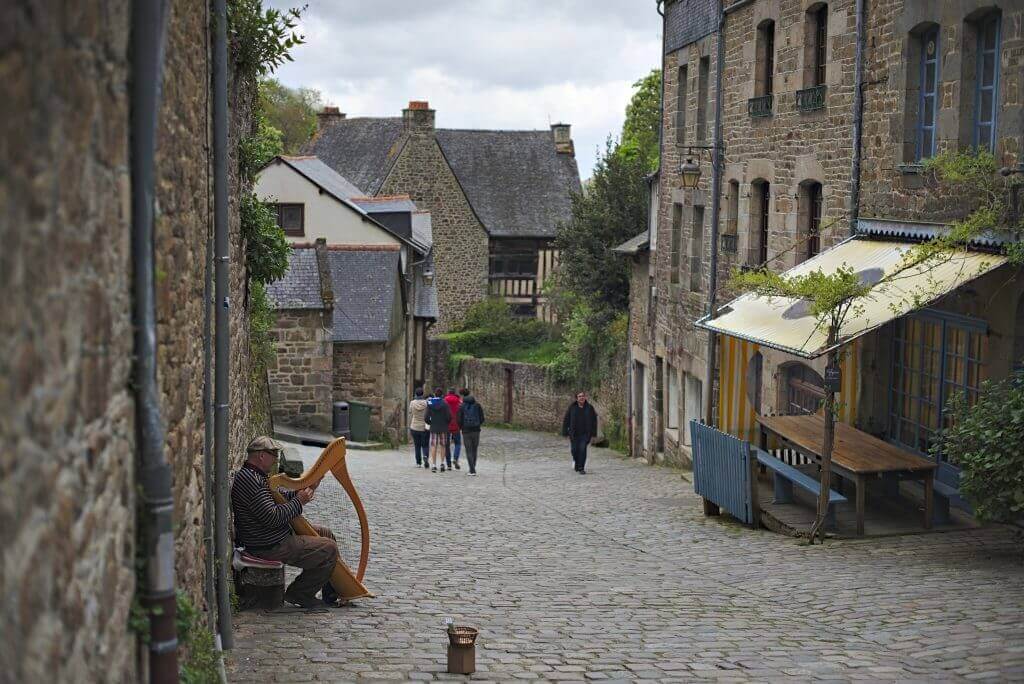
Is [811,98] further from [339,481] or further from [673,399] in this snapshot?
[339,481]

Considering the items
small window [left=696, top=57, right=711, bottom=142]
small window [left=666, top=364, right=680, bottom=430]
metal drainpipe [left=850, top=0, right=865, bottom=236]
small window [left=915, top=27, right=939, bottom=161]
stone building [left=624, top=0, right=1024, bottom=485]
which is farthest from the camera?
small window [left=666, top=364, right=680, bottom=430]

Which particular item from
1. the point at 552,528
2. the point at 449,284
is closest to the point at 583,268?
the point at 449,284

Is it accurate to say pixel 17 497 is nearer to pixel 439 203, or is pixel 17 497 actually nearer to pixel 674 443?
pixel 674 443

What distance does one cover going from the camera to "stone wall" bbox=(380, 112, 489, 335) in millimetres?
46844

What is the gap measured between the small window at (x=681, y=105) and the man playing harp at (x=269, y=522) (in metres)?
16.1

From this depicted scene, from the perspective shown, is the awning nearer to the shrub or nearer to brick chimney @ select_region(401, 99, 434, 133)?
the shrub

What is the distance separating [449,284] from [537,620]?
38.0m

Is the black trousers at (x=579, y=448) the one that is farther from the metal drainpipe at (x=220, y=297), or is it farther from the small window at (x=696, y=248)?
the metal drainpipe at (x=220, y=297)

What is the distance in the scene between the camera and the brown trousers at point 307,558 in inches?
341

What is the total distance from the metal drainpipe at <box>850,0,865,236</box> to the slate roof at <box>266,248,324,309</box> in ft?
40.9

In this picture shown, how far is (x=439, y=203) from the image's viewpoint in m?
47.3

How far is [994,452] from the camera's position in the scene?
33.8 feet

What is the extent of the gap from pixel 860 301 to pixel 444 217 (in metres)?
35.8

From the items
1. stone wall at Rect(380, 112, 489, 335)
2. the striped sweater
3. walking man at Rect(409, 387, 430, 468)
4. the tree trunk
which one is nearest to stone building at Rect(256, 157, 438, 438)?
walking man at Rect(409, 387, 430, 468)
